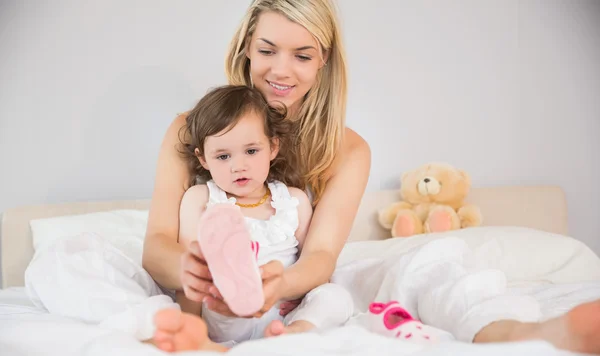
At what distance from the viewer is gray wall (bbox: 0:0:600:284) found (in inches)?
94.4

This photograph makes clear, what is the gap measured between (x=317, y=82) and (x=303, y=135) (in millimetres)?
141

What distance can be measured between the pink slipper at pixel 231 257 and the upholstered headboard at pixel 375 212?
1.46 m

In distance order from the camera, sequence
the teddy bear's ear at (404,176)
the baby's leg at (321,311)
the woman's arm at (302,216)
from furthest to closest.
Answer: the teddy bear's ear at (404,176)
the woman's arm at (302,216)
the baby's leg at (321,311)

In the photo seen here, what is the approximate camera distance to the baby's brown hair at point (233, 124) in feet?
4.60

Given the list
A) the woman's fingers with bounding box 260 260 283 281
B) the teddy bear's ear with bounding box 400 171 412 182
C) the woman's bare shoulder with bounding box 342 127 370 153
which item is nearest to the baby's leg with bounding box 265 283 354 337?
the woman's fingers with bounding box 260 260 283 281

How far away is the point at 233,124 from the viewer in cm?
139

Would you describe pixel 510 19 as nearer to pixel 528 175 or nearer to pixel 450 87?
pixel 450 87

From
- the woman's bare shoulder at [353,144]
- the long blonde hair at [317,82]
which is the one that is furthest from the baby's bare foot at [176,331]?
the woman's bare shoulder at [353,144]

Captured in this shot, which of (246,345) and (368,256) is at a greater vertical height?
(246,345)

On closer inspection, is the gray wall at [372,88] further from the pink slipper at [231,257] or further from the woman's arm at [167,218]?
the pink slipper at [231,257]

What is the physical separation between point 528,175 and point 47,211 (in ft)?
6.36

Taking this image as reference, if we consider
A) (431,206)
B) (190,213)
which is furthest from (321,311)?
(431,206)

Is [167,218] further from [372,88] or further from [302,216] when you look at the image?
[372,88]

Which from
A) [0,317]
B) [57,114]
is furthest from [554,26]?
[0,317]
